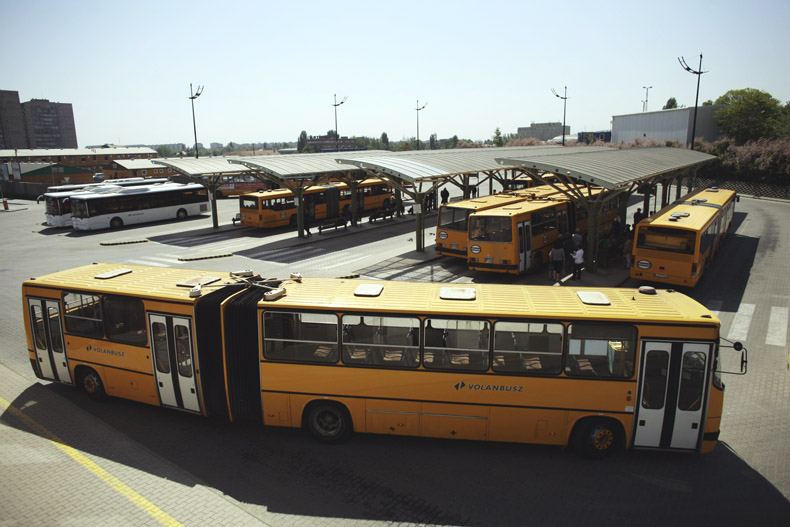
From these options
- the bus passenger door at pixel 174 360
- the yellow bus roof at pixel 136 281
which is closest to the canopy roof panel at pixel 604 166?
the yellow bus roof at pixel 136 281

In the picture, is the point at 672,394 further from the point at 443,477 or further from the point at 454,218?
the point at 454,218

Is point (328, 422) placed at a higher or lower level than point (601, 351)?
lower

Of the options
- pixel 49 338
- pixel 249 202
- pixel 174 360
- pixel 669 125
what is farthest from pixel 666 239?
pixel 669 125

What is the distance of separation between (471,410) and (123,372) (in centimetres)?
653

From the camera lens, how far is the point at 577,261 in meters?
18.4

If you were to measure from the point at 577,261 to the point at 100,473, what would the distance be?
15586 mm

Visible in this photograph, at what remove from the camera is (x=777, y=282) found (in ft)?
61.3

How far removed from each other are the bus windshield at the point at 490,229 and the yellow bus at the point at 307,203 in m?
13.9

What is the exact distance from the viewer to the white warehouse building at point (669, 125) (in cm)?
6055

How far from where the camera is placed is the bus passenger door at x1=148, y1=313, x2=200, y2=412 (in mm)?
8945

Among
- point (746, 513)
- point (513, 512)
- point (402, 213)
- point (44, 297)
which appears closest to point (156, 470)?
point (44, 297)

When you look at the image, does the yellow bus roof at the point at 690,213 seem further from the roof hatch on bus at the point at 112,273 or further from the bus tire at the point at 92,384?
the bus tire at the point at 92,384

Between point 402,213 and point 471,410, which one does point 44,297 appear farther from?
point 402,213

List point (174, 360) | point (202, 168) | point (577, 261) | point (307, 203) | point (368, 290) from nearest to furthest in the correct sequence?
1. point (368, 290)
2. point (174, 360)
3. point (577, 261)
4. point (307, 203)
5. point (202, 168)
